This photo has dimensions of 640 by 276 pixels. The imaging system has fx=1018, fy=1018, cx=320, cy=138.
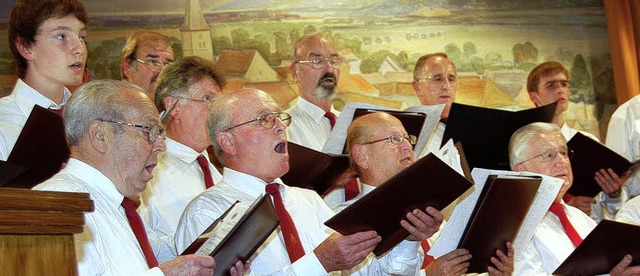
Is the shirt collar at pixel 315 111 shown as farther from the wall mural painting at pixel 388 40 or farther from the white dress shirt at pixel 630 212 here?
the wall mural painting at pixel 388 40

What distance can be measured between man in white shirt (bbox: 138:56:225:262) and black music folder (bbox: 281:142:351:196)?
398 mm

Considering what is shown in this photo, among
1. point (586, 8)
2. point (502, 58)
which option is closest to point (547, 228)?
point (502, 58)

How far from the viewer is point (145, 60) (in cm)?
541

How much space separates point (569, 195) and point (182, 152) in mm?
2526

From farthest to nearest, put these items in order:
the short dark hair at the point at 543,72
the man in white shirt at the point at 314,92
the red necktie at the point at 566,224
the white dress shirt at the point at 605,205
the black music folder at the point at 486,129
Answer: the short dark hair at the point at 543,72, the white dress shirt at the point at 605,205, the man in white shirt at the point at 314,92, the black music folder at the point at 486,129, the red necktie at the point at 566,224

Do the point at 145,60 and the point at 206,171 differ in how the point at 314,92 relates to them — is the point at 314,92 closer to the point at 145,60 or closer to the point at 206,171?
the point at 145,60

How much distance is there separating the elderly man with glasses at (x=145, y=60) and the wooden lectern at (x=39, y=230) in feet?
10.6


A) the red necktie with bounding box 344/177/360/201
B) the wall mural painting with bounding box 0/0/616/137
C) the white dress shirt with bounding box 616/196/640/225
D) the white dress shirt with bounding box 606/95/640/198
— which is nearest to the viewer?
the red necktie with bounding box 344/177/360/201

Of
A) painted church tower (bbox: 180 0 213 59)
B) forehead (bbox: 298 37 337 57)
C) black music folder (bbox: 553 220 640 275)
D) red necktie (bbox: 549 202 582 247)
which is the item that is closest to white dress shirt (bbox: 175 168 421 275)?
black music folder (bbox: 553 220 640 275)

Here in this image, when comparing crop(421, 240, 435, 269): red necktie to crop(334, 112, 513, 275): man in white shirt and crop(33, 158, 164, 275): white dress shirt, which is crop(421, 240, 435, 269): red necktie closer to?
crop(334, 112, 513, 275): man in white shirt

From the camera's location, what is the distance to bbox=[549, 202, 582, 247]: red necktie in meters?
5.19

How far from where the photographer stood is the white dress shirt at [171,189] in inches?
175

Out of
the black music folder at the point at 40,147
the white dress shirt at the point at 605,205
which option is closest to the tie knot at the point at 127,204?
the black music folder at the point at 40,147

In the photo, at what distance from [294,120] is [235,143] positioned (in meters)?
1.62
